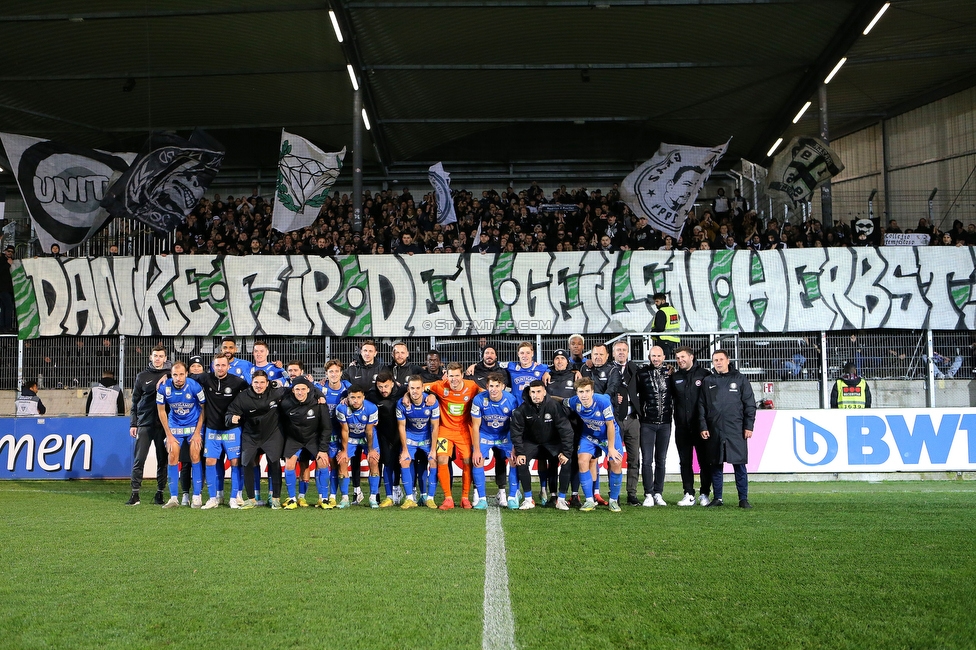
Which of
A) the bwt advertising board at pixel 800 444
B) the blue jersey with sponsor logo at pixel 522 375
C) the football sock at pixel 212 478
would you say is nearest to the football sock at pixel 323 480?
the football sock at pixel 212 478

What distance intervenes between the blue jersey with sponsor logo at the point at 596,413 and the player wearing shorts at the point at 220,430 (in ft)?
15.5

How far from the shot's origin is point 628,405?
12586mm

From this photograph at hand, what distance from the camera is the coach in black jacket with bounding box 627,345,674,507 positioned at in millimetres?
12375

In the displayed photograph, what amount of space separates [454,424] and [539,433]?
124cm

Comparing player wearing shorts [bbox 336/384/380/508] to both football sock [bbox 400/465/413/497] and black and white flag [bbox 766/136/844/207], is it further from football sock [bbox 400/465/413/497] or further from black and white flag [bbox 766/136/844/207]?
black and white flag [bbox 766/136/844/207]

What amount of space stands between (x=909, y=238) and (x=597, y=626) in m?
20.3

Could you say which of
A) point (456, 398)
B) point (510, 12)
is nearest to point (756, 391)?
point (456, 398)

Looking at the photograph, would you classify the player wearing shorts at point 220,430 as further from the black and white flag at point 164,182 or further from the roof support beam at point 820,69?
the roof support beam at point 820,69

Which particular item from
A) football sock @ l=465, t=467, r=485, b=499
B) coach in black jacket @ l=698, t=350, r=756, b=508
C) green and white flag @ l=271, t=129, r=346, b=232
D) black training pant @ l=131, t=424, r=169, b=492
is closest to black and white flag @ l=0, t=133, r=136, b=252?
green and white flag @ l=271, t=129, r=346, b=232

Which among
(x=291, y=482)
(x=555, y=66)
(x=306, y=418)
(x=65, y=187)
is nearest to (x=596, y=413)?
(x=306, y=418)

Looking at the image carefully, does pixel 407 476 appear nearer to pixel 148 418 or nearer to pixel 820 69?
pixel 148 418

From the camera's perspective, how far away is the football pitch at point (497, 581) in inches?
195

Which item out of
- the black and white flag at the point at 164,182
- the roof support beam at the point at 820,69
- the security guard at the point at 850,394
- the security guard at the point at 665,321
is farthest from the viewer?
the roof support beam at the point at 820,69

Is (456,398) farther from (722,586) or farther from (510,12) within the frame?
(510,12)
